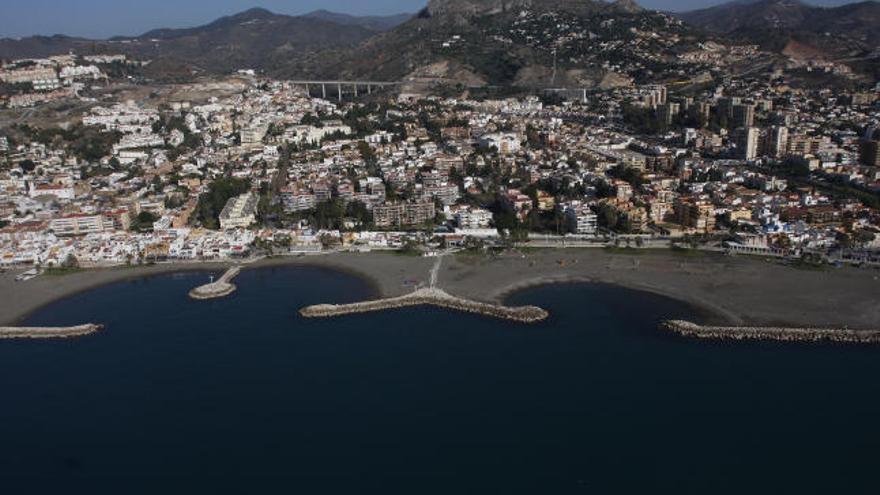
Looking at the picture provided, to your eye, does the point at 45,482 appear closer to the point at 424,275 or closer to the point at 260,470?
the point at 260,470

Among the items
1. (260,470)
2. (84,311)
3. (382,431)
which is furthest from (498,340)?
(84,311)

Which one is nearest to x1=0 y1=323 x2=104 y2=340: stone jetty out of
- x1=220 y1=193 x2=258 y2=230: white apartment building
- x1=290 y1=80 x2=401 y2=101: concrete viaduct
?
x1=220 y1=193 x2=258 y2=230: white apartment building

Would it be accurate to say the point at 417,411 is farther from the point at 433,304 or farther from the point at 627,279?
the point at 627,279

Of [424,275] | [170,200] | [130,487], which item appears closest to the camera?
[130,487]

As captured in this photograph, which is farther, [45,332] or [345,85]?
[345,85]

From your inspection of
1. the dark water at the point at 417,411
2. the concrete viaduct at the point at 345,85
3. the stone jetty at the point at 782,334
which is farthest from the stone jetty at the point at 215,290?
the concrete viaduct at the point at 345,85

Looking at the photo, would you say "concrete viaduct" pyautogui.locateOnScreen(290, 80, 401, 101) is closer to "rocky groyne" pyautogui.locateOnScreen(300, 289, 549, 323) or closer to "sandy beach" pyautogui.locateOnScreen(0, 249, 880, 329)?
"sandy beach" pyautogui.locateOnScreen(0, 249, 880, 329)

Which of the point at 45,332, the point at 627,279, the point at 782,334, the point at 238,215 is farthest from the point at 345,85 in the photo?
the point at 782,334

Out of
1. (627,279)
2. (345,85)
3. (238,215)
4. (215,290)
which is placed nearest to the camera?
(627,279)
